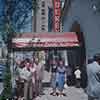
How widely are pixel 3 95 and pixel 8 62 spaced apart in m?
1.18

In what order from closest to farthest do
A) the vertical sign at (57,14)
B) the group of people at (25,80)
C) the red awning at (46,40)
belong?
the group of people at (25,80)
the red awning at (46,40)
the vertical sign at (57,14)

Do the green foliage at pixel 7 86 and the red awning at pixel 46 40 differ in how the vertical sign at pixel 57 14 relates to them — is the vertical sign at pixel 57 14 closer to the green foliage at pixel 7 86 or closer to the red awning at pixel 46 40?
the red awning at pixel 46 40

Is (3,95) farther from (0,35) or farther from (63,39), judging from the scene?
(63,39)

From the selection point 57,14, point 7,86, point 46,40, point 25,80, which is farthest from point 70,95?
point 57,14

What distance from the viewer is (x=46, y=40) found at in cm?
2222

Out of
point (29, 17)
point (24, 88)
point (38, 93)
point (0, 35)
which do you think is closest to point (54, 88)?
point (38, 93)

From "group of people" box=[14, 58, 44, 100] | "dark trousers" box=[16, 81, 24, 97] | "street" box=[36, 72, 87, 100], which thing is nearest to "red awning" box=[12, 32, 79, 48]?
"street" box=[36, 72, 87, 100]

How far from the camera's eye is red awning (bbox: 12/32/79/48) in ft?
70.9

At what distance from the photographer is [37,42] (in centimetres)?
2184

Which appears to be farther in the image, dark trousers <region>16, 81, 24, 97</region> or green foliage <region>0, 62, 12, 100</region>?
dark trousers <region>16, 81, 24, 97</region>

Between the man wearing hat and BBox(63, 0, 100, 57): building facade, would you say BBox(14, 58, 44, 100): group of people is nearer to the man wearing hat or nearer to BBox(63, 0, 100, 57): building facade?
BBox(63, 0, 100, 57): building facade

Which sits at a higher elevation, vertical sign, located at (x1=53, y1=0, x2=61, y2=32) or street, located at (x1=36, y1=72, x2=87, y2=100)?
vertical sign, located at (x1=53, y1=0, x2=61, y2=32)

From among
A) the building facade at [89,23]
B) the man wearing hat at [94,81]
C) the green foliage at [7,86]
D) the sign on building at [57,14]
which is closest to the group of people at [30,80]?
the green foliage at [7,86]

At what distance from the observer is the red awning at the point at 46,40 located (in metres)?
21.6
